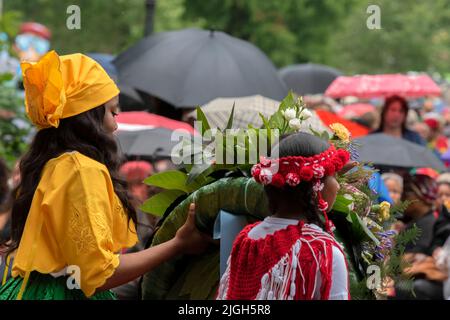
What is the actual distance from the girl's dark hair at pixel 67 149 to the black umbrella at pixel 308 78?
13.9 m

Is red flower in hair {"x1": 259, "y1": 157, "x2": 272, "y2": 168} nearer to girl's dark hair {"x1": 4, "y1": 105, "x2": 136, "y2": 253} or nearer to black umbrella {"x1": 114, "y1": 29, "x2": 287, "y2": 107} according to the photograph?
girl's dark hair {"x1": 4, "y1": 105, "x2": 136, "y2": 253}

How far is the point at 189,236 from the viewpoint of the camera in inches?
157

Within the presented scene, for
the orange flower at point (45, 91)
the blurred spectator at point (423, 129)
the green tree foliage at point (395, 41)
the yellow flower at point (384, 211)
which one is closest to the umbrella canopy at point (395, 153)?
the yellow flower at point (384, 211)

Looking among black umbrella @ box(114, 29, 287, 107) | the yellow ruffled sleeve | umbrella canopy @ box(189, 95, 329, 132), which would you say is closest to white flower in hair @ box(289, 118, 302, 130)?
the yellow ruffled sleeve

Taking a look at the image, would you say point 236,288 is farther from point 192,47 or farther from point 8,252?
point 192,47

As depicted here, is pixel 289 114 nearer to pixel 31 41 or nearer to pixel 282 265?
pixel 282 265

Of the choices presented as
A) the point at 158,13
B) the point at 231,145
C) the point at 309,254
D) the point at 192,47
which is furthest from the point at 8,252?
the point at 158,13

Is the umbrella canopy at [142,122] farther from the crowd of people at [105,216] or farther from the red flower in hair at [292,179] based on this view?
the red flower in hair at [292,179]

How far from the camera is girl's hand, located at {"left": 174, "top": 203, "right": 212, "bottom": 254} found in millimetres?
3963

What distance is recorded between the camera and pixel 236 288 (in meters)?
3.63

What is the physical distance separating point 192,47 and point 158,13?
13937mm

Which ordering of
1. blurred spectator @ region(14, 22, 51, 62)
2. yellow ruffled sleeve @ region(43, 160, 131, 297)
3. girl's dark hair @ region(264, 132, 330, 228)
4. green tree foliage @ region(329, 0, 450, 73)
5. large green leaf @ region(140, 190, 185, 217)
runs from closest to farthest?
girl's dark hair @ region(264, 132, 330, 228)
yellow ruffled sleeve @ region(43, 160, 131, 297)
large green leaf @ region(140, 190, 185, 217)
blurred spectator @ region(14, 22, 51, 62)
green tree foliage @ region(329, 0, 450, 73)

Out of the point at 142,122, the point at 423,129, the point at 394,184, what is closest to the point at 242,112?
the point at 394,184

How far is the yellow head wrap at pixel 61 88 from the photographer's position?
12.8ft
